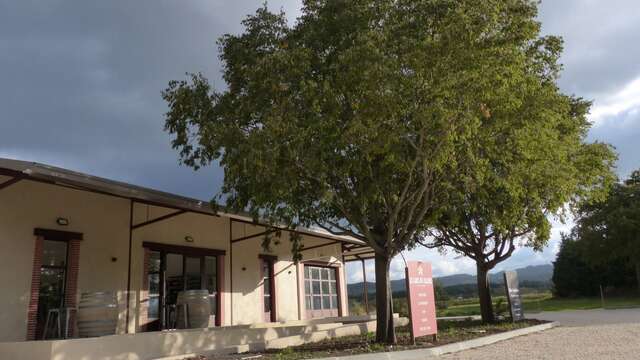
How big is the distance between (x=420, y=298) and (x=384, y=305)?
0.81 m

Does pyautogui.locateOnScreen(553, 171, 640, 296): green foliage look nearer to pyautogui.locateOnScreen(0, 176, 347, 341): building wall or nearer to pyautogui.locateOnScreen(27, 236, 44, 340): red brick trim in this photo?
pyautogui.locateOnScreen(0, 176, 347, 341): building wall

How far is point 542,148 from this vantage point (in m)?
11.2

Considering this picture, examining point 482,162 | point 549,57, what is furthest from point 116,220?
point 549,57

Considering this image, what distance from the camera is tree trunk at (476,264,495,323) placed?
1784 cm

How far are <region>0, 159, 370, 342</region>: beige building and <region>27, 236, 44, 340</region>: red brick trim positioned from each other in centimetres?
2

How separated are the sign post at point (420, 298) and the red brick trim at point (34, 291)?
25.0 ft

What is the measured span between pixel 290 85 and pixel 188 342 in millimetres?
5650

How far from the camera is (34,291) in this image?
1065cm

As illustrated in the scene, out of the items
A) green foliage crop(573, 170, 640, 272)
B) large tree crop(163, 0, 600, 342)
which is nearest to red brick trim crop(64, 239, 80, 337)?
large tree crop(163, 0, 600, 342)

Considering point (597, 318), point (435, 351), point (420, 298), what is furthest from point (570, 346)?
point (597, 318)

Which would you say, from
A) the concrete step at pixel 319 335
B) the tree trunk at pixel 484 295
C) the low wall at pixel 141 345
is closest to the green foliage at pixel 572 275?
the tree trunk at pixel 484 295

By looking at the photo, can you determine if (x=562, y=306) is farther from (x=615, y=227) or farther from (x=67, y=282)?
(x=67, y=282)

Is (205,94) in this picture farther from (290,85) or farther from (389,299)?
(389,299)

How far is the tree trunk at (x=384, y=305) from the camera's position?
11398mm
